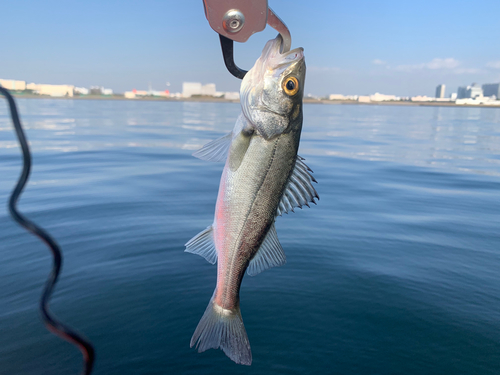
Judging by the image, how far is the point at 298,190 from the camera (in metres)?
2.75

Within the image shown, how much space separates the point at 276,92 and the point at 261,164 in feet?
1.67

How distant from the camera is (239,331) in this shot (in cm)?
296

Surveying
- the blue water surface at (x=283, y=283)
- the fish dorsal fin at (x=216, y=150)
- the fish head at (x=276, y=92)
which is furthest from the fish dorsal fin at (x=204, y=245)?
the blue water surface at (x=283, y=283)

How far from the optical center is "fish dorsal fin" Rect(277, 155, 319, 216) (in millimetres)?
2729

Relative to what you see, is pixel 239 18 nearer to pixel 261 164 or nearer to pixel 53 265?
pixel 261 164

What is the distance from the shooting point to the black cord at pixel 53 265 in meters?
1.60

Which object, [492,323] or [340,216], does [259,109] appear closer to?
[492,323]

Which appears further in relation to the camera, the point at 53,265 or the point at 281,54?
the point at 281,54

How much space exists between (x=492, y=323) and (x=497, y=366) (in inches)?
32.0

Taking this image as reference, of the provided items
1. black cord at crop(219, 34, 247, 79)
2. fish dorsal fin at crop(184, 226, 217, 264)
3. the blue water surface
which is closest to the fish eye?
black cord at crop(219, 34, 247, 79)

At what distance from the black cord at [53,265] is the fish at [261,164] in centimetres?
120

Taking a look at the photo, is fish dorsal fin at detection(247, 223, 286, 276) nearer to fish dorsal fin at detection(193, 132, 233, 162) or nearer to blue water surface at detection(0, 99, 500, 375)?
fish dorsal fin at detection(193, 132, 233, 162)

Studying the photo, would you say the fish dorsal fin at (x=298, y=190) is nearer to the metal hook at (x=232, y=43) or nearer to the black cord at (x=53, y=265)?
the metal hook at (x=232, y=43)

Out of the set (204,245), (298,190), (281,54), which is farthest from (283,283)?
(281,54)
